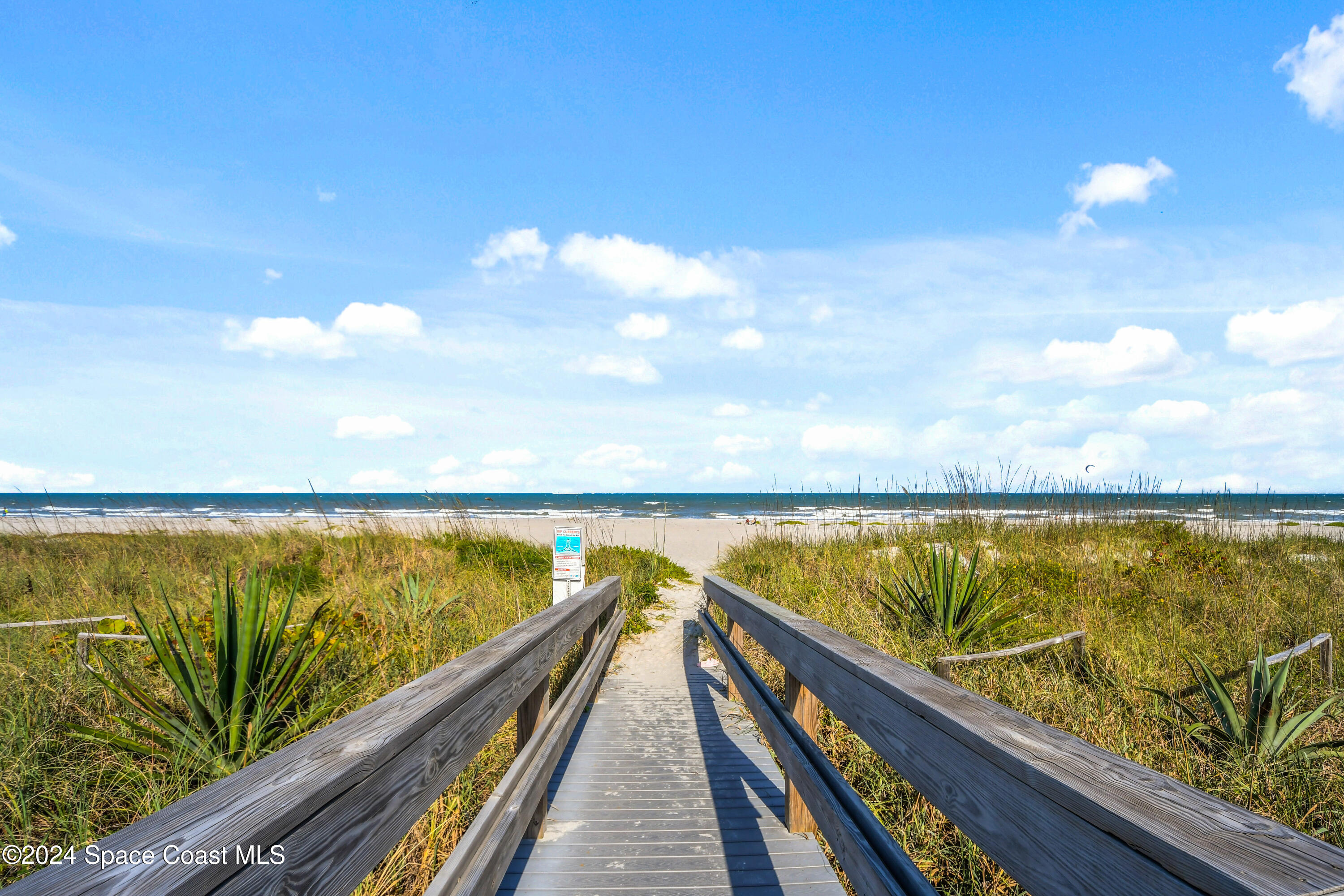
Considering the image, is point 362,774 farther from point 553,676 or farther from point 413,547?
point 413,547

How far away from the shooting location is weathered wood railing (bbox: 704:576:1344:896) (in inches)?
32.4

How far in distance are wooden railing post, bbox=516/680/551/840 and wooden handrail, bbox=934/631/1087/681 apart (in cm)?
201

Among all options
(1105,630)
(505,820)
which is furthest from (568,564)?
(1105,630)

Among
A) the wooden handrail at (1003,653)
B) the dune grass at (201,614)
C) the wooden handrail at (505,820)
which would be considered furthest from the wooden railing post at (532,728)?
the wooden handrail at (1003,653)

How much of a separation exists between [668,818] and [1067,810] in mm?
2451

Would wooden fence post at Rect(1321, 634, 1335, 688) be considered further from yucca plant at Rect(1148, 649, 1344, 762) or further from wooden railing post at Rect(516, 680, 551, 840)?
wooden railing post at Rect(516, 680, 551, 840)

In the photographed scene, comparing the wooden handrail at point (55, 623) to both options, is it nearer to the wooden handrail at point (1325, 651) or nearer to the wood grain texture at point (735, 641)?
the wood grain texture at point (735, 641)

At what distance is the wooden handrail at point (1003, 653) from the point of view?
377 centimetres

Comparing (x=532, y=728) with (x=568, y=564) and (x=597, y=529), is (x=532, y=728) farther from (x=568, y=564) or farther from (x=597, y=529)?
(x=597, y=529)

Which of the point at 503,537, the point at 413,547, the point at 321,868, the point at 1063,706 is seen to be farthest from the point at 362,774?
the point at 503,537

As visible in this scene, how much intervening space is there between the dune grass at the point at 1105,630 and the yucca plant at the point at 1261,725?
85 millimetres

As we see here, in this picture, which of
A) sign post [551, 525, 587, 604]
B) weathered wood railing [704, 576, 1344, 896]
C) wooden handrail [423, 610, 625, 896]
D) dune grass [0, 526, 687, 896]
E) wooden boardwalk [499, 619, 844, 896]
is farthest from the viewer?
sign post [551, 525, 587, 604]

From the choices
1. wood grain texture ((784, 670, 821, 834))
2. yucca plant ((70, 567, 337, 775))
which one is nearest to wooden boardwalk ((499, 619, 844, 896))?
wood grain texture ((784, 670, 821, 834))

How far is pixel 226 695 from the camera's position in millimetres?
3115
